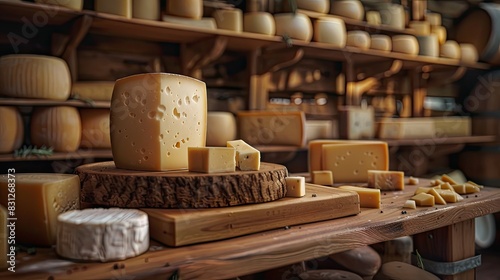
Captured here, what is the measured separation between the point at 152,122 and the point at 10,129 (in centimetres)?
102

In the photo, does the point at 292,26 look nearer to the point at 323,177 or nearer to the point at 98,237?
the point at 323,177

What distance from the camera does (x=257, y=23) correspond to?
230cm

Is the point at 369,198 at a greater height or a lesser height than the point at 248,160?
lesser

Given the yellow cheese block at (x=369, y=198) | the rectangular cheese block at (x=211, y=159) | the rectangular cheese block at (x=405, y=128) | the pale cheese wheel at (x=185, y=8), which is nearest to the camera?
the rectangular cheese block at (x=211, y=159)

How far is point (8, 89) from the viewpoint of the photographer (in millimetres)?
1748

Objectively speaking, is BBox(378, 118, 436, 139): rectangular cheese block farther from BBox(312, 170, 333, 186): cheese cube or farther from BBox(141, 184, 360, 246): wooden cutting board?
BBox(141, 184, 360, 246): wooden cutting board

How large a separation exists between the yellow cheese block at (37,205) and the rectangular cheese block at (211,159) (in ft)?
0.85

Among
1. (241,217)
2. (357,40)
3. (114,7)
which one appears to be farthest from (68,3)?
(357,40)

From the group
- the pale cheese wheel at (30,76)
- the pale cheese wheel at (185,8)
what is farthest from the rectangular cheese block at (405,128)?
the pale cheese wheel at (30,76)

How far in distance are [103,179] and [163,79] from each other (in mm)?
257

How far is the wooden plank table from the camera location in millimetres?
692

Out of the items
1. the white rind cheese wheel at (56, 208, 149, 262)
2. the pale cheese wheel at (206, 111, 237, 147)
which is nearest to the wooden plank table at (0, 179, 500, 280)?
the white rind cheese wheel at (56, 208, 149, 262)

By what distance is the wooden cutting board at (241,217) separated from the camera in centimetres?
81

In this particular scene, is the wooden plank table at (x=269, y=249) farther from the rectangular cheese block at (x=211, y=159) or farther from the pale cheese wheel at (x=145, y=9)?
the pale cheese wheel at (x=145, y=9)
